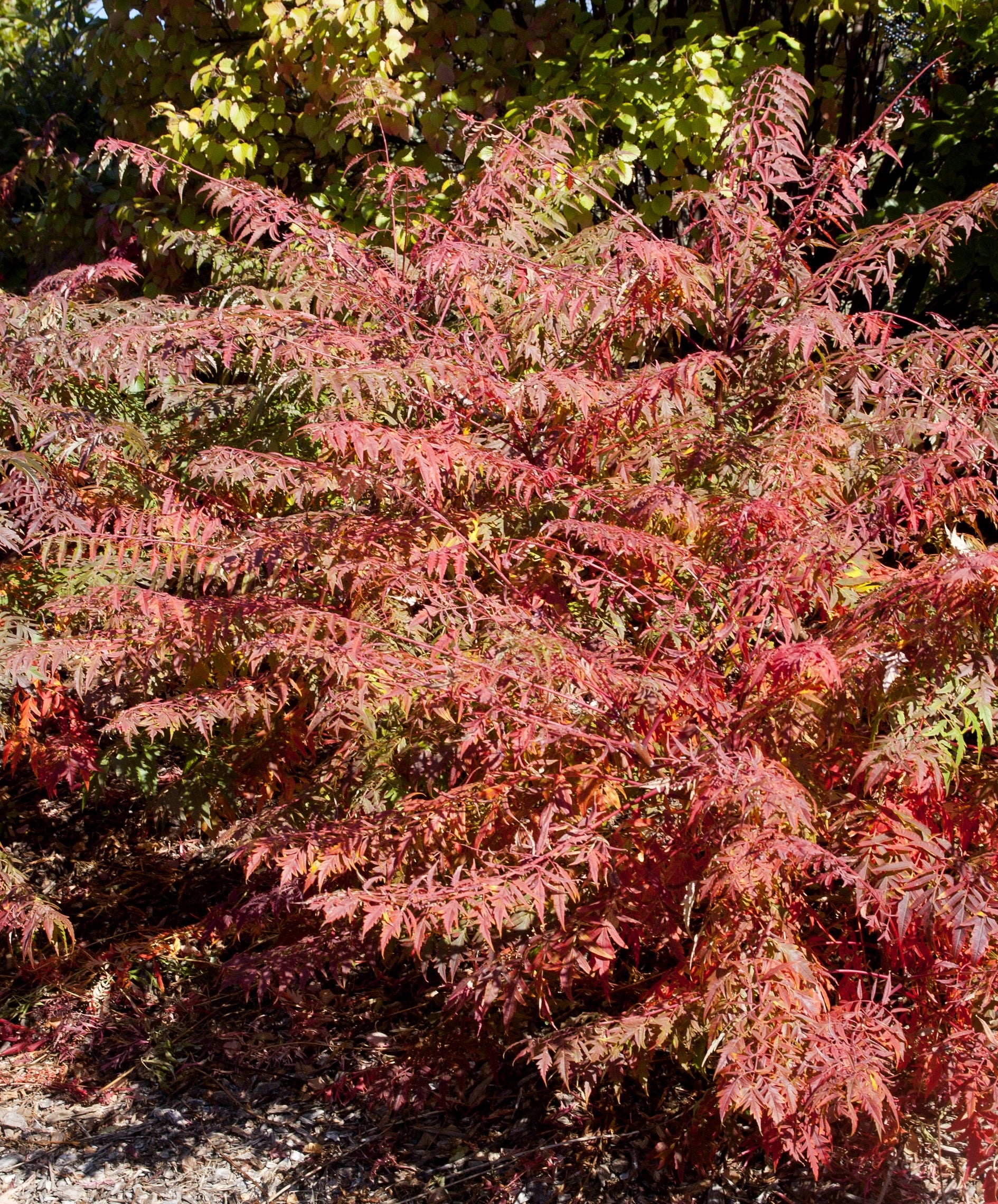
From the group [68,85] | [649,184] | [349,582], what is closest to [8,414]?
[349,582]

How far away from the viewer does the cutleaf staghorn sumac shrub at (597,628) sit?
1.91 m

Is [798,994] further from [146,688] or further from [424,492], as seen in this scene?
Answer: [146,688]

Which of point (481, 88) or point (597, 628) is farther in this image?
point (481, 88)

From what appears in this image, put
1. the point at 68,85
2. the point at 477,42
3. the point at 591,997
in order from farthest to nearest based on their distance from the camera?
the point at 68,85 < the point at 477,42 < the point at 591,997

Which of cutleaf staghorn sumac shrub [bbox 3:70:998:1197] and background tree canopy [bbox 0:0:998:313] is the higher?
background tree canopy [bbox 0:0:998:313]

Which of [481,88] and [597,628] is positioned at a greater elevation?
[481,88]

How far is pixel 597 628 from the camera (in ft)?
7.92

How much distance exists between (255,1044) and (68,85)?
5.35 meters

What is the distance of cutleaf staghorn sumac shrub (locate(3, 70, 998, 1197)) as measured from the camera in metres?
1.91

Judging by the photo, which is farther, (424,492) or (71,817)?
(71,817)

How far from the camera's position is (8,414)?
283 centimetres

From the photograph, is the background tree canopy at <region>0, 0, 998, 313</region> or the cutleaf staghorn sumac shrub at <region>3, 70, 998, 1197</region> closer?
the cutleaf staghorn sumac shrub at <region>3, 70, 998, 1197</region>

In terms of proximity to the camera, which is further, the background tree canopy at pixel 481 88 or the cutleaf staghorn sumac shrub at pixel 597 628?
the background tree canopy at pixel 481 88

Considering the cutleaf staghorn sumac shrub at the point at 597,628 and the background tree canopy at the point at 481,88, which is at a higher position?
the background tree canopy at the point at 481,88
